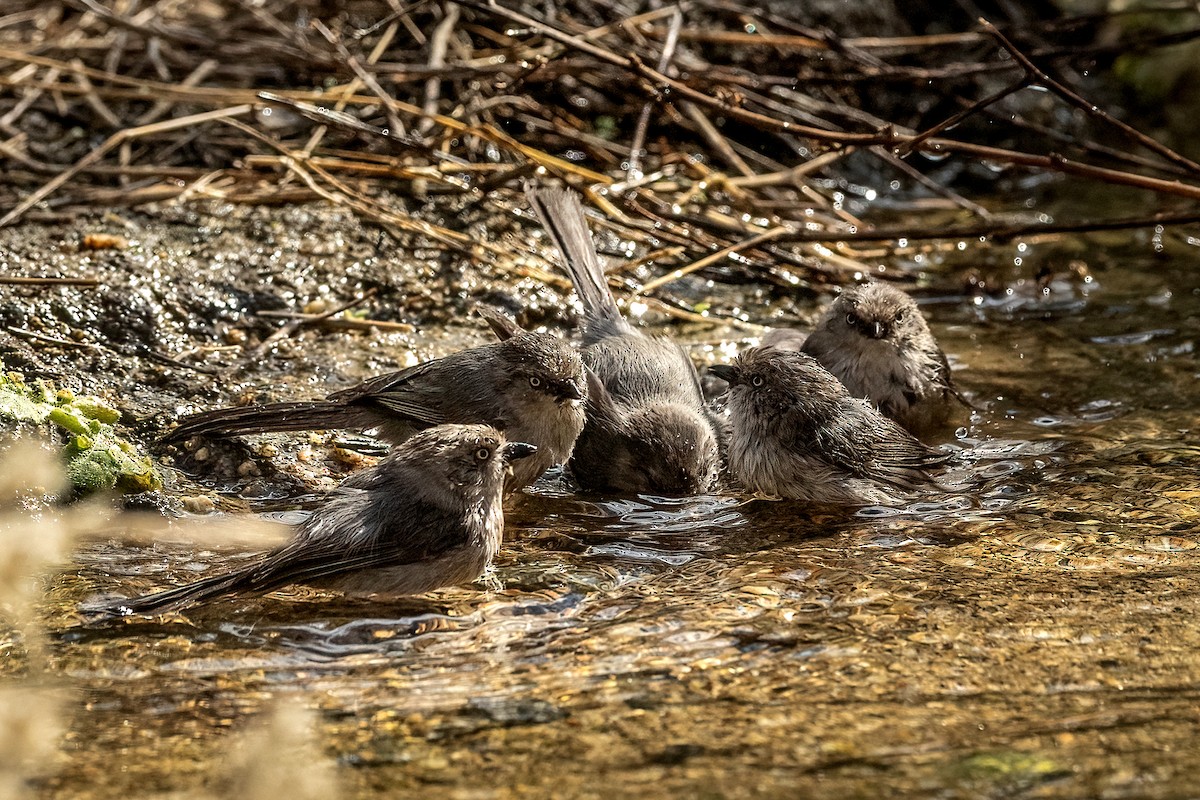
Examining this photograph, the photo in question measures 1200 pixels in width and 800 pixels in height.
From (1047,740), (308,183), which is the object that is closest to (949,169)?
(308,183)

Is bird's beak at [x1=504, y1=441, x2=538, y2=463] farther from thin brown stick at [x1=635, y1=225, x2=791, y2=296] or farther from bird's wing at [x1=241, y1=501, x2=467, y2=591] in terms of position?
thin brown stick at [x1=635, y1=225, x2=791, y2=296]

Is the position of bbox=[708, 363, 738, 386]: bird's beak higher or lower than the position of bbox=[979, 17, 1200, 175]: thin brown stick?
lower

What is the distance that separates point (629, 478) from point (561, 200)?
1.31 m

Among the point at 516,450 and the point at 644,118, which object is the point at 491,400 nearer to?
the point at 516,450

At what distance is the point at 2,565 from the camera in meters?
2.62

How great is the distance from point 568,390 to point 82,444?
1.49 meters

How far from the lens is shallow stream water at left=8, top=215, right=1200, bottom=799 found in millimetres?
2174

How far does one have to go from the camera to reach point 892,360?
475 cm

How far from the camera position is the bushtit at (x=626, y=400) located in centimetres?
421

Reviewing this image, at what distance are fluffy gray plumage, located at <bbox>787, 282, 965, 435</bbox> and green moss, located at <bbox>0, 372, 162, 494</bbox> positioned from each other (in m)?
2.49

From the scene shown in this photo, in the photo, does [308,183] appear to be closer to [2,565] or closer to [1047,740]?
[2,565]

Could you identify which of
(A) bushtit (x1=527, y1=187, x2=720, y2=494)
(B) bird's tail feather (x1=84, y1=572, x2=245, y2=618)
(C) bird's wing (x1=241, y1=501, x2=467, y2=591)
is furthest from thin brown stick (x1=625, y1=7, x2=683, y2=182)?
(B) bird's tail feather (x1=84, y1=572, x2=245, y2=618)

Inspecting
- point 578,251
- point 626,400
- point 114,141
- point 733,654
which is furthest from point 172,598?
point 114,141

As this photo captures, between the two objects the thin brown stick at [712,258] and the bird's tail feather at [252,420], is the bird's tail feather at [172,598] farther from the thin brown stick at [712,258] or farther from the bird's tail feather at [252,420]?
the thin brown stick at [712,258]
